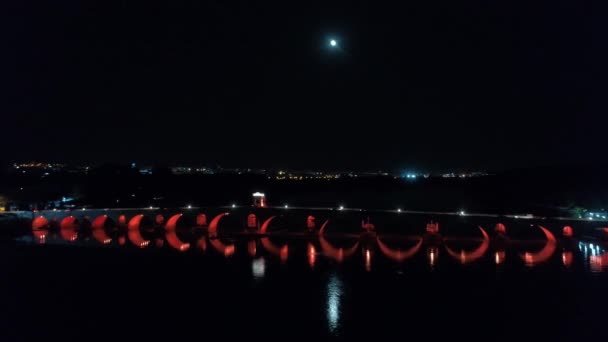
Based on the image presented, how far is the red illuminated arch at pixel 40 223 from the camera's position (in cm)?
3791

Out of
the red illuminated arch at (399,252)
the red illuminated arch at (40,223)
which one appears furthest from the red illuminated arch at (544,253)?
the red illuminated arch at (40,223)

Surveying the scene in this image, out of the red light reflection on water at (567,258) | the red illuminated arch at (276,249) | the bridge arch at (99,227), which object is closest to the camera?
the red light reflection on water at (567,258)

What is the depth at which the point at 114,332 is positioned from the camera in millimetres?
16234

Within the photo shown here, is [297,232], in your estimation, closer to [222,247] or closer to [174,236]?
[222,247]

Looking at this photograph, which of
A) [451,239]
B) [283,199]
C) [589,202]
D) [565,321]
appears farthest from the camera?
[283,199]

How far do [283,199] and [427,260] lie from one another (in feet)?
101

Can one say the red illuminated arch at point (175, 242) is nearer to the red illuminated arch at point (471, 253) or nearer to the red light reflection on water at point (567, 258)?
the red illuminated arch at point (471, 253)

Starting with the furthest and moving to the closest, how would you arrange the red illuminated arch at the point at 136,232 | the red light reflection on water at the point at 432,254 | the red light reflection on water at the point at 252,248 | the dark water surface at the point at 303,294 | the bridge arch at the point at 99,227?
1. the bridge arch at the point at 99,227
2. the red illuminated arch at the point at 136,232
3. the red light reflection on water at the point at 252,248
4. the red light reflection on water at the point at 432,254
5. the dark water surface at the point at 303,294

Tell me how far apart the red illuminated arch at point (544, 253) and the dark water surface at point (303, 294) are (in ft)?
0.80

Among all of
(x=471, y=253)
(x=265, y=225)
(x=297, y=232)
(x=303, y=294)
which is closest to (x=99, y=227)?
(x=265, y=225)

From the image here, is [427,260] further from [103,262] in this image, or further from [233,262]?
[103,262]

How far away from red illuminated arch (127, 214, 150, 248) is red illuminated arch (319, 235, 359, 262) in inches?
380

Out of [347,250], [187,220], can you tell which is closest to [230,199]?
[187,220]

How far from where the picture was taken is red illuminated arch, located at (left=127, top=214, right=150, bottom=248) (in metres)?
33.6
